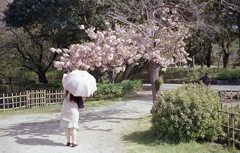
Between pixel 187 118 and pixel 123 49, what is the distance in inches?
130

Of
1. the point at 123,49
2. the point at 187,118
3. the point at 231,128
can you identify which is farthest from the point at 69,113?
the point at 231,128

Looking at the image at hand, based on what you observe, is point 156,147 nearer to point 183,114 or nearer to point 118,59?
point 183,114

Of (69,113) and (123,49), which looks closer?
(69,113)

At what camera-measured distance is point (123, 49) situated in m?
7.88

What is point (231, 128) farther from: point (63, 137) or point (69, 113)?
point (63, 137)

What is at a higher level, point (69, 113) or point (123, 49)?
point (123, 49)

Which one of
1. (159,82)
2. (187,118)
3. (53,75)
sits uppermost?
(53,75)

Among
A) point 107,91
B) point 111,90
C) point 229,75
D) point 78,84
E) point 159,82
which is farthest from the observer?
point 229,75

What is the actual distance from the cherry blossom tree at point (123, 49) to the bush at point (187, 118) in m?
2.49

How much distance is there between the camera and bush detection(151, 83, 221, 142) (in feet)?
18.7

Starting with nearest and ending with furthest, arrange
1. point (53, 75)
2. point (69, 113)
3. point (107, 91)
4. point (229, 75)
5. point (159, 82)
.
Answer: point (69, 113)
point (159, 82)
point (107, 91)
point (229, 75)
point (53, 75)

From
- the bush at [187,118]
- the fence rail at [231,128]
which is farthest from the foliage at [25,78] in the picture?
the fence rail at [231,128]

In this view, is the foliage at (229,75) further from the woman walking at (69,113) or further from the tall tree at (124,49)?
the woman walking at (69,113)

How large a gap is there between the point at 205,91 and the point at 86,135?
3.78 metres
